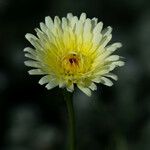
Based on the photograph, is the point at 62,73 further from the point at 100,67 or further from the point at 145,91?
the point at 145,91

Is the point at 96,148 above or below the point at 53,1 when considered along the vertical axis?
below

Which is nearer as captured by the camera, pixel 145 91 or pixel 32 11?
pixel 145 91

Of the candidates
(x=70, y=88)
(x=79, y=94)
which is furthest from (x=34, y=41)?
(x=79, y=94)

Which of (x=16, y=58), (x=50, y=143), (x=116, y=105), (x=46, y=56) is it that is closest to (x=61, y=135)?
(x=50, y=143)

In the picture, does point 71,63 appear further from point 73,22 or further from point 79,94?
point 79,94

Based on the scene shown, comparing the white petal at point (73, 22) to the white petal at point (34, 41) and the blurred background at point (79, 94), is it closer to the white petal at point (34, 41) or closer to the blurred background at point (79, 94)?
the white petal at point (34, 41)

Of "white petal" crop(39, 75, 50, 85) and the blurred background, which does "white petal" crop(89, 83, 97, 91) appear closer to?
"white petal" crop(39, 75, 50, 85)
